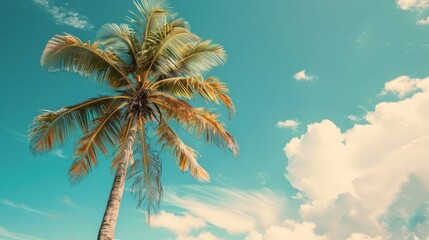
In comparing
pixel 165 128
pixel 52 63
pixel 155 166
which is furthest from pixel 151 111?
Result: pixel 52 63

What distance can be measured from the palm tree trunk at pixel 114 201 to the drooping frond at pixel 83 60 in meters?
2.36

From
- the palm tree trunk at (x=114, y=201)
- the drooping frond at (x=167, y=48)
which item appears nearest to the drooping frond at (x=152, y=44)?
the drooping frond at (x=167, y=48)

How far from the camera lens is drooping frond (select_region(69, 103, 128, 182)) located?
1159cm

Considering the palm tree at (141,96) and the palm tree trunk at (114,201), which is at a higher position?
the palm tree at (141,96)

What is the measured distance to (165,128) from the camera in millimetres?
12258

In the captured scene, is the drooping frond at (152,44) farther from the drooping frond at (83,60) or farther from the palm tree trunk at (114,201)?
the palm tree trunk at (114,201)

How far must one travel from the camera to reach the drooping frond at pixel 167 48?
1120 centimetres

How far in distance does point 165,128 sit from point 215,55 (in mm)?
3101

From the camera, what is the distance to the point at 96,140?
11758 millimetres

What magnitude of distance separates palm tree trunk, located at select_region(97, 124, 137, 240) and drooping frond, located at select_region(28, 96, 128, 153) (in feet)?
6.21

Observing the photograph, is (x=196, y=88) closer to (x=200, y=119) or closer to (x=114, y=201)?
(x=200, y=119)

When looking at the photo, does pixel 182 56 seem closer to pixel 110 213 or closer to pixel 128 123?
pixel 128 123

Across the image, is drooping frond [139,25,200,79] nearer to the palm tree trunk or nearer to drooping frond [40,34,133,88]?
drooping frond [40,34,133,88]

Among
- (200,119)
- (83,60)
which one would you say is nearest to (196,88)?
(200,119)
